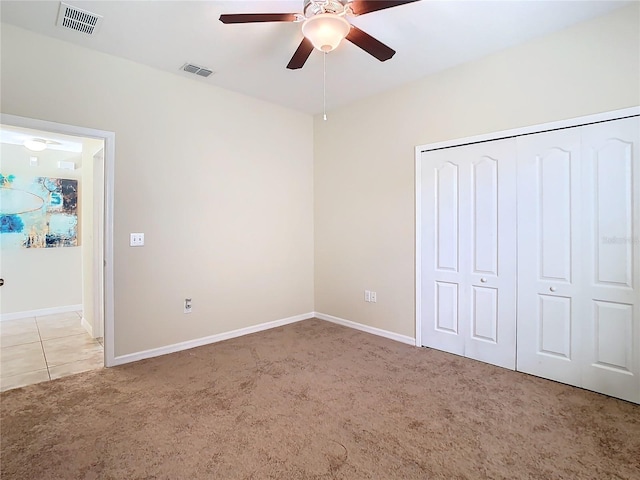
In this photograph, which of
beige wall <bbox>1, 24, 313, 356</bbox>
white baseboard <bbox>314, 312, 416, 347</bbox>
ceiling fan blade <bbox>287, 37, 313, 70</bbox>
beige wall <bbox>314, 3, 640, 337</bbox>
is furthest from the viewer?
white baseboard <bbox>314, 312, 416, 347</bbox>

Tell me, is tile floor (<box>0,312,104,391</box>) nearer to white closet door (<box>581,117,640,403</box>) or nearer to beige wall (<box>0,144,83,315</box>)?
beige wall (<box>0,144,83,315</box>)

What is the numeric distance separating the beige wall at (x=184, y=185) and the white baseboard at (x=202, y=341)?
5cm

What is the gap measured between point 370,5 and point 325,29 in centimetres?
29

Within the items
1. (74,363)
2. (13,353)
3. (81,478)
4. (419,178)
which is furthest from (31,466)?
(419,178)

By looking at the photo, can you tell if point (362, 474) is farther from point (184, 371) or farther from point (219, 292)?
point (219, 292)

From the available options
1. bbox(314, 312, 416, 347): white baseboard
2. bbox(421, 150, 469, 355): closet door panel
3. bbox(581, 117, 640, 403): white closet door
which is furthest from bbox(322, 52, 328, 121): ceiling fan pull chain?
bbox(314, 312, 416, 347): white baseboard

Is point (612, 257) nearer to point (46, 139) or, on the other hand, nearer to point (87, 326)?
point (87, 326)

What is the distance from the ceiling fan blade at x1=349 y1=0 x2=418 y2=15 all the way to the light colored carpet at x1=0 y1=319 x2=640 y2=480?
8.21 feet

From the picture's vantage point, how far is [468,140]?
123 inches

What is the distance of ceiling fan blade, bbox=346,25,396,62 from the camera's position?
2094 millimetres

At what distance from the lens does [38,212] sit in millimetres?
4953

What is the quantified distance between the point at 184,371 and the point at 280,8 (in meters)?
3.00

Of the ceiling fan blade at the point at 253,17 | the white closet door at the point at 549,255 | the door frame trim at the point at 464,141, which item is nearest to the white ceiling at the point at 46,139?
the ceiling fan blade at the point at 253,17

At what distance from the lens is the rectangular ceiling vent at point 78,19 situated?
2365mm
